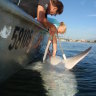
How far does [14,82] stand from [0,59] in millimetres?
999

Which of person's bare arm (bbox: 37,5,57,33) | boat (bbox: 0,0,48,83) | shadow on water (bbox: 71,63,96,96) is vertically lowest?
shadow on water (bbox: 71,63,96,96)

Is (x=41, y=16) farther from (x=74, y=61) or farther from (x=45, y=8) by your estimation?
(x=74, y=61)

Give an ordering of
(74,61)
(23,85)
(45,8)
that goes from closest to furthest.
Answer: (23,85), (45,8), (74,61)

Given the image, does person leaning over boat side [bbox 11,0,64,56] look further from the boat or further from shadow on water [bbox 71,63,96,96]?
shadow on water [bbox 71,63,96,96]

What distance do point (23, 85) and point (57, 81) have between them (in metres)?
0.81

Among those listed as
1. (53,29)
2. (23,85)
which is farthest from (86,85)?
(53,29)

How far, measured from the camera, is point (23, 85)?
13.6 feet

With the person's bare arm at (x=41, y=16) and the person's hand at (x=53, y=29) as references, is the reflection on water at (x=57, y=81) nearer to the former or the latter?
the person's hand at (x=53, y=29)

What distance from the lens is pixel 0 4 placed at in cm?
277

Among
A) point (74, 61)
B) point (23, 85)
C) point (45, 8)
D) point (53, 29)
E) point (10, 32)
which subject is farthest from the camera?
point (53, 29)

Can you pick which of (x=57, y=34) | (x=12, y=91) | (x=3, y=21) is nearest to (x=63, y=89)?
(x=12, y=91)

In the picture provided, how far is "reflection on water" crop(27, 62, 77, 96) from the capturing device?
3.85 metres

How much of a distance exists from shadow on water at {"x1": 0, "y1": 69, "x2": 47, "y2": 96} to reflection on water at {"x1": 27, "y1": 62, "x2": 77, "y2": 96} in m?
0.14

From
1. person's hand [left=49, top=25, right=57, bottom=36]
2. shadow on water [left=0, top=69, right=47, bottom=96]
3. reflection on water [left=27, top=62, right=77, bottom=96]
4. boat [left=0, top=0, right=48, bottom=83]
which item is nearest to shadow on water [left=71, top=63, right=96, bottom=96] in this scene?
reflection on water [left=27, top=62, right=77, bottom=96]
